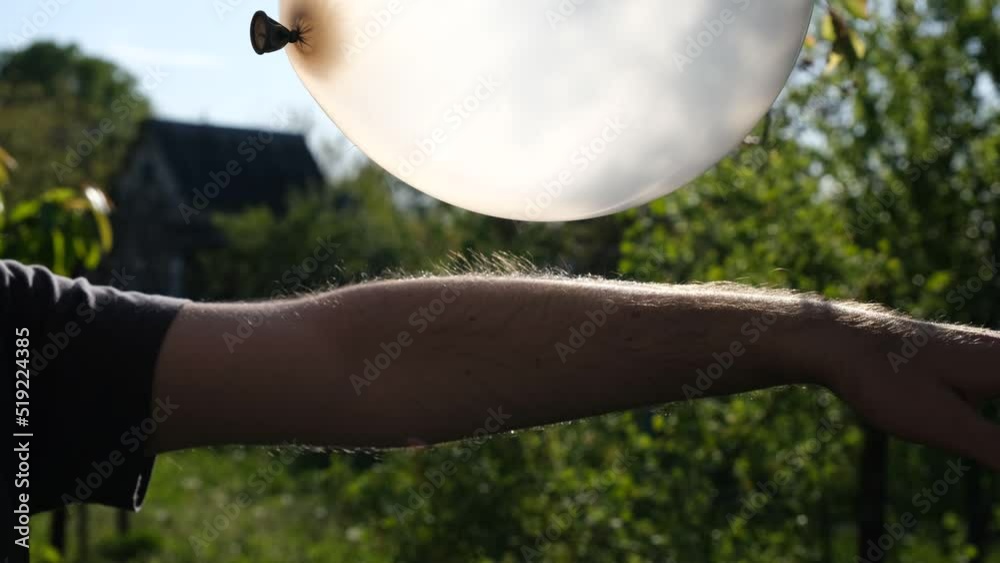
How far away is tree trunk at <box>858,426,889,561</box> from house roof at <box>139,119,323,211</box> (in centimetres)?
1976

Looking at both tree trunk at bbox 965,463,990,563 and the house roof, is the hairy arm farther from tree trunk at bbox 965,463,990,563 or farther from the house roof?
the house roof

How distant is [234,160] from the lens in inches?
968

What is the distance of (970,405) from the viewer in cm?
100

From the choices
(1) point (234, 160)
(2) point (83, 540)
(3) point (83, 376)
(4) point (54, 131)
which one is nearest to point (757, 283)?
(3) point (83, 376)

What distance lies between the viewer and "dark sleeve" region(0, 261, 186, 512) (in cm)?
126

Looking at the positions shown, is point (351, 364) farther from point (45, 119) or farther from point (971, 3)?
point (45, 119)

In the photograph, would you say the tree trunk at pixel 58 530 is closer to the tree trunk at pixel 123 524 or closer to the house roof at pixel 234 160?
the tree trunk at pixel 123 524

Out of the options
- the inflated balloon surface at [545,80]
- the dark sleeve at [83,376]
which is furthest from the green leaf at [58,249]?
the inflated balloon surface at [545,80]

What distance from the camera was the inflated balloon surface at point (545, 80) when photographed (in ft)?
3.59

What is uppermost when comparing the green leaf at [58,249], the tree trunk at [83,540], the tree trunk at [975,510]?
the green leaf at [58,249]

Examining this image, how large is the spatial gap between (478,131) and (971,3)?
477cm

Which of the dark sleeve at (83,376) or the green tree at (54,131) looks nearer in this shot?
the dark sleeve at (83,376)

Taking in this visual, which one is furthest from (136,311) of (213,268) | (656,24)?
(213,268)

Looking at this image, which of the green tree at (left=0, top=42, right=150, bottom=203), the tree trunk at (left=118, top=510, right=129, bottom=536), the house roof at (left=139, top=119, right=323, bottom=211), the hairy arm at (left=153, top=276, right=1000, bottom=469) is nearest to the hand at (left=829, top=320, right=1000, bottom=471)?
the hairy arm at (left=153, top=276, right=1000, bottom=469)
